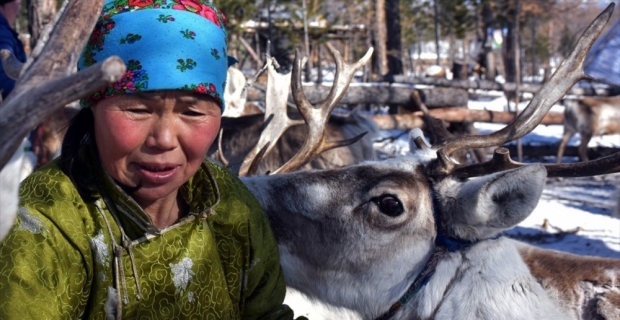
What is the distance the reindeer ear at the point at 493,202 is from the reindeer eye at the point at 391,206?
160 mm

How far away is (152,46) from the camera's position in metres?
1.69

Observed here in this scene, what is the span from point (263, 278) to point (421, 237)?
617 mm

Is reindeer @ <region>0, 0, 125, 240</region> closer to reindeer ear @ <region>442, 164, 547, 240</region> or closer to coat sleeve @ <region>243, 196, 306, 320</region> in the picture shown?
coat sleeve @ <region>243, 196, 306, 320</region>

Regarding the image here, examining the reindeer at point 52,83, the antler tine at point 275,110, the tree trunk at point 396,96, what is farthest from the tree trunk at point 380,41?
the reindeer at point 52,83

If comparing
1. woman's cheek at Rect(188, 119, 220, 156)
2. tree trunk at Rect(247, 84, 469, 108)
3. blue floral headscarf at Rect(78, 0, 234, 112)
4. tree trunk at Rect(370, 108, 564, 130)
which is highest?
blue floral headscarf at Rect(78, 0, 234, 112)

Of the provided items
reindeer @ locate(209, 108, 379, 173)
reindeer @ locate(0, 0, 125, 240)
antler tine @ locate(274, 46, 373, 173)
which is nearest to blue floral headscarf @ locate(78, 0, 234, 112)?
reindeer @ locate(0, 0, 125, 240)

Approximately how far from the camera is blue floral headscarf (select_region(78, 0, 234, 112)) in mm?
1674

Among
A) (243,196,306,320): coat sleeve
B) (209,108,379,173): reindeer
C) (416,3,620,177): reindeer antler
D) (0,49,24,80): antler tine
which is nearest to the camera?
(243,196,306,320): coat sleeve

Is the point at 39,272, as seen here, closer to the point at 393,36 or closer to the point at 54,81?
the point at 54,81

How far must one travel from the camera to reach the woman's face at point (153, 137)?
5.49 ft

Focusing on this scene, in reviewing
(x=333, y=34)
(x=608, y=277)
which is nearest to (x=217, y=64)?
(x=608, y=277)

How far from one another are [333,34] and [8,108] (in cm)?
2380

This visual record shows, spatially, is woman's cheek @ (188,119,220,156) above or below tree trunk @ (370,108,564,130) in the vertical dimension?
above

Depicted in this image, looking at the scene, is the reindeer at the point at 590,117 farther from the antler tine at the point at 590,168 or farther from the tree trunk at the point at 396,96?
the antler tine at the point at 590,168
